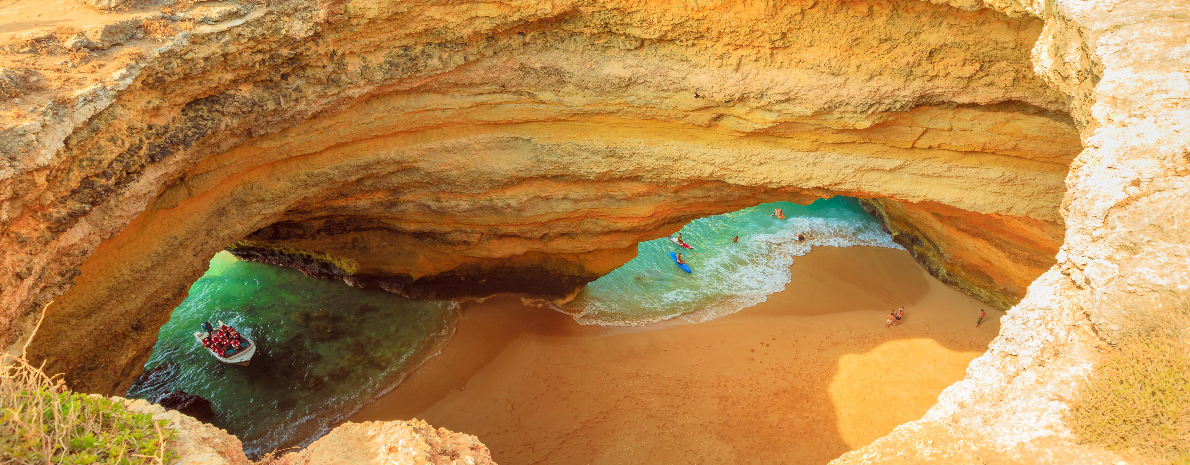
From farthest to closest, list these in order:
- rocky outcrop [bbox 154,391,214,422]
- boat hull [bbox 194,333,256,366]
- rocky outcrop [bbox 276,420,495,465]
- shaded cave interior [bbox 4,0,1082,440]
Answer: boat hull [bbox 194,333,256,366] < rocky outcrop [bbox 154,391,214,422] < shaded cave interior [bbox 4,0,1082,440] < rocky outcrop [bbox 276,420,495,465]

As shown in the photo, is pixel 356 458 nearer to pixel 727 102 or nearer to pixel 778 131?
pixel 727 102

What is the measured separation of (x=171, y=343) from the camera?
39.2 ft

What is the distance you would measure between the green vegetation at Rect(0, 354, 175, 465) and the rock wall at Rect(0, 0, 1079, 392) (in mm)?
2752

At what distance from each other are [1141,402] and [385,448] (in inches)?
158

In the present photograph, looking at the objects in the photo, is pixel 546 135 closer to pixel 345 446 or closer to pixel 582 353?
pixel 582 353

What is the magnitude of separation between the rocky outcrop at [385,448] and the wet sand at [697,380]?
19.1 ft

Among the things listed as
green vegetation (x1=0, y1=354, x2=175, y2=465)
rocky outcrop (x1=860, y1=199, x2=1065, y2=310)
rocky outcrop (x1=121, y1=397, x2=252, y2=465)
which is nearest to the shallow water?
rocky outcrop (x1=860, y1=199, x2=1065, y2=310)

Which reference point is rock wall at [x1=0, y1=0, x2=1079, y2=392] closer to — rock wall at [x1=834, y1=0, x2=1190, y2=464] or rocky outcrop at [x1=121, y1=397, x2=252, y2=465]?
rock wall at [x1=834, y1=0, x2=1190, y2=464]

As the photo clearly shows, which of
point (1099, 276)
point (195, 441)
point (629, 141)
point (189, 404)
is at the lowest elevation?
point (189, 404)

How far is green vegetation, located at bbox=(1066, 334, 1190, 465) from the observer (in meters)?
2.65

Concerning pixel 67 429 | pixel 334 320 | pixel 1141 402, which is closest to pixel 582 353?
pixel 334 320

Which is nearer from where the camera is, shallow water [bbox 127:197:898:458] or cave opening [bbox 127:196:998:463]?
cave opening [bbox 127:196:998:463]

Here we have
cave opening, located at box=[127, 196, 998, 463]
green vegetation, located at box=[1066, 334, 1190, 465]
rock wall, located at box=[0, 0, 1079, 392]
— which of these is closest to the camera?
green vegetation, located at box=[1066, 334, 1190, 465]

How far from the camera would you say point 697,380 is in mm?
10469
